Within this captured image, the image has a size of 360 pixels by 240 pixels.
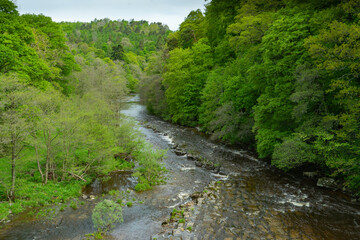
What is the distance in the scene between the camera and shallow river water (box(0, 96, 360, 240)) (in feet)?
35.8

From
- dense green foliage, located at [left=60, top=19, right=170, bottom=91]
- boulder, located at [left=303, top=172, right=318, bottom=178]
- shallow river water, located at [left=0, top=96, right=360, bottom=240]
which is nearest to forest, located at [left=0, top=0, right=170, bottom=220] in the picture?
shallow river water, located at [left=0, top=96, right=360, bottom=240]

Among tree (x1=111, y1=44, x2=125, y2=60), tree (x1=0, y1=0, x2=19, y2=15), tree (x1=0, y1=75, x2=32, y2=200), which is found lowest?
tree (x1=0, y1=75, x2=32, y2=200)

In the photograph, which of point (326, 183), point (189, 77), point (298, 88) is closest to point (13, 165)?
point (298, 88)

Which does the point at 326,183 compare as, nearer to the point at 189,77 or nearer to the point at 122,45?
the point at 189,77

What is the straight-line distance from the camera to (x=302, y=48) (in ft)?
55.2

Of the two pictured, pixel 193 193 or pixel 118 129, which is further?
pixel 118 129

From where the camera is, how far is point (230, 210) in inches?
512

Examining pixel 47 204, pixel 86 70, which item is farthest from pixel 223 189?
pixel 86 70

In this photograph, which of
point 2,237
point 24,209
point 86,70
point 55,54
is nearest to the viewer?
point 2,237

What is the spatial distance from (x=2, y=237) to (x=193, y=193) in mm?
10355

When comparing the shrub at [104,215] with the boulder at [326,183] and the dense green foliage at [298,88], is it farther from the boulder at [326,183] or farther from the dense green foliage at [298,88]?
the boulder at [326,183]

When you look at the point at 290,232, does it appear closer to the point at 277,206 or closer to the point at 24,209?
the point at 277,206

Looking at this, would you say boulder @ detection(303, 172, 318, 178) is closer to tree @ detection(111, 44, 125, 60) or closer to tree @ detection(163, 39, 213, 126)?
tree @ detection(163, 39, 213, 126)

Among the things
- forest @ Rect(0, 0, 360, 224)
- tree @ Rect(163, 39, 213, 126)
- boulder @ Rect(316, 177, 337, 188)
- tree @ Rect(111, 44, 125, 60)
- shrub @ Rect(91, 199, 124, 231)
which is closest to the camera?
shrub @ Rect(91, 199, 124, 231)
